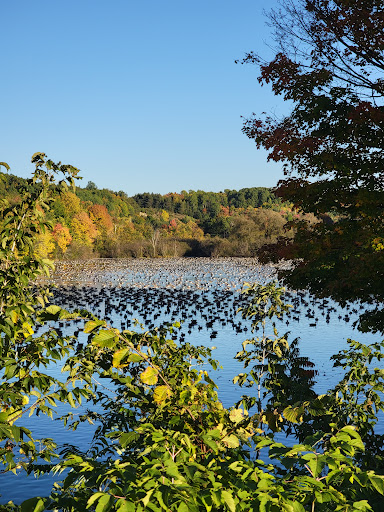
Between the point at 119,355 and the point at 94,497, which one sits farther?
the point at 119,355

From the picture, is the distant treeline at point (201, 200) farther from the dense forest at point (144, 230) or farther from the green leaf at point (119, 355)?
the green leaf at point (119, 355)

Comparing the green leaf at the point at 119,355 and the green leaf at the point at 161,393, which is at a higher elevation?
the green leaf at the point at 119,355

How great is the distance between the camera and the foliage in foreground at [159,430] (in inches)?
90.0

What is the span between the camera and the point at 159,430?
9.98 ft

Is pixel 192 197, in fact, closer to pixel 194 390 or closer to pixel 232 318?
pixel 232 318

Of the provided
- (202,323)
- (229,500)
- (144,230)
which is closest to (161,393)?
(229,500)

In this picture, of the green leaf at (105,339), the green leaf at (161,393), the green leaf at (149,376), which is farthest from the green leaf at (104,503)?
the green leaf at (161,393)

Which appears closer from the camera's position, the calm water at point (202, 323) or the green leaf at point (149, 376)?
the green leaf at point (149, 376)

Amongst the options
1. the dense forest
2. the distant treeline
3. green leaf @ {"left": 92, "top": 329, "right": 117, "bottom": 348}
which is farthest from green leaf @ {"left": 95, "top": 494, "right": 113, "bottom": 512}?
the distant treeline

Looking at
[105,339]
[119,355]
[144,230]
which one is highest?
[144,230]

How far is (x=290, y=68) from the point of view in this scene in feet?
31.1

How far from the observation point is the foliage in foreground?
7.50 feet

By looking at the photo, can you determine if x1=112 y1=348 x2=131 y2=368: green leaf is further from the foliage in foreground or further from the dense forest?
the dense forest

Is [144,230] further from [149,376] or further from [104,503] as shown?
[104,503]
